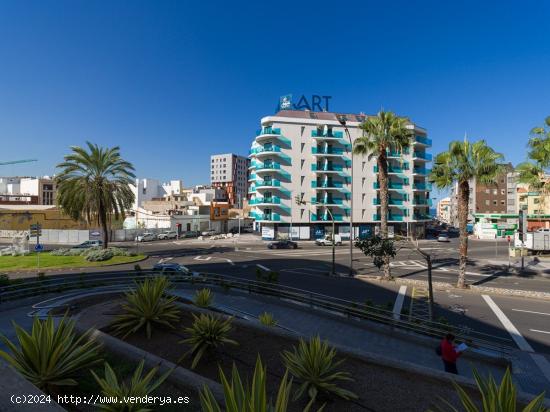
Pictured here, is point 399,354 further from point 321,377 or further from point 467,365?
point 321,377

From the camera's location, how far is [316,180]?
62594 mm

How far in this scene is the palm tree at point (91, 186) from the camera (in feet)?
103

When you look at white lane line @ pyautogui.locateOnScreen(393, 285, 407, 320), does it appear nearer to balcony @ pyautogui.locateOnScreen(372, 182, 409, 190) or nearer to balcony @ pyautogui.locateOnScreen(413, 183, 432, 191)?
balcony @ pyautogui.locateOnScreen(372, 182, 409, 190)

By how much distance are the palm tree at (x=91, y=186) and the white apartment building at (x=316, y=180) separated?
30.3 m

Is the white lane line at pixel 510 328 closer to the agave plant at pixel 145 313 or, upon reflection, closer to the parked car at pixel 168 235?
the agave plant at pixel 145 313

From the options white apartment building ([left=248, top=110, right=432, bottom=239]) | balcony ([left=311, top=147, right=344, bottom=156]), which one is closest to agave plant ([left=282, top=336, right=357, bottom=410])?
white apartment building ([left=248, top=110, right=432, bottom=239])

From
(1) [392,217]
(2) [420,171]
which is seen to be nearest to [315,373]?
(1) [392,217]

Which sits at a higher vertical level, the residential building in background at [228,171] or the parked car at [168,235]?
the residential building in background at [228,171]

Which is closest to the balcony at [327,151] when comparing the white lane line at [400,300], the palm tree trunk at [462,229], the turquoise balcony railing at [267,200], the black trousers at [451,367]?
the turquoise balcony railing at [267,200]

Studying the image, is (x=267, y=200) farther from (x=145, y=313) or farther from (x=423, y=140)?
(x=145, y=313)

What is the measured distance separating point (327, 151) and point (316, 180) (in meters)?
6.17

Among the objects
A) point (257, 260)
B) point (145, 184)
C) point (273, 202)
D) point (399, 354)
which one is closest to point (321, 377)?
point (399, 354)

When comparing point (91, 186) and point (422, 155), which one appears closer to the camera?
point (91, 186)

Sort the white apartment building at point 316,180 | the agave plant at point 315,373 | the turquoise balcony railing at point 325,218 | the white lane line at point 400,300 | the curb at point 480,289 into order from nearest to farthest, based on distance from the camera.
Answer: the agave plant at point 315,373
the white lane line at point 400,300
the curb at point 480,289
the white apartment building at point 316,180
the turquoise balcony railing at point 325,218
